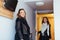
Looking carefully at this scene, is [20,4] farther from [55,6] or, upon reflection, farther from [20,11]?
[55,6]

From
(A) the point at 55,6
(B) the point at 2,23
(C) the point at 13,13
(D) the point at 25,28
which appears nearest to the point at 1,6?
(B) the point at 2,23
